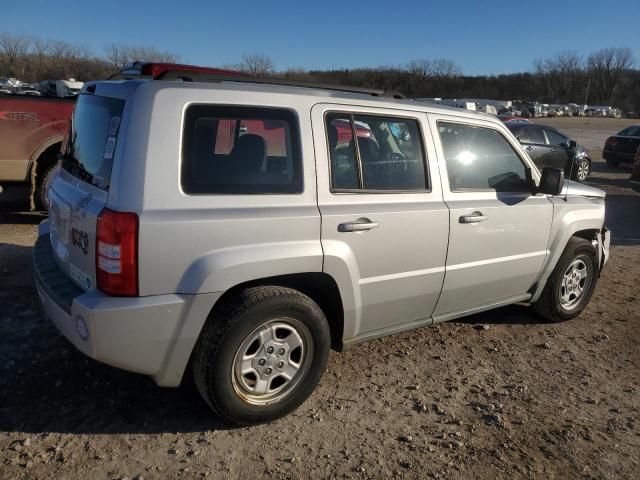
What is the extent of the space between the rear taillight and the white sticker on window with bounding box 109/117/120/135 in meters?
0.44

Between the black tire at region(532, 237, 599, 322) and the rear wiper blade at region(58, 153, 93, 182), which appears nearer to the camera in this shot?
the rear wiper blade at region(58, 153, 93, 182)

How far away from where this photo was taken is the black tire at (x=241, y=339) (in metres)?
2.76

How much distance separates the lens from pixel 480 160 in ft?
12.8

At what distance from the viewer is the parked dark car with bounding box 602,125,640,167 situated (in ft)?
53.3

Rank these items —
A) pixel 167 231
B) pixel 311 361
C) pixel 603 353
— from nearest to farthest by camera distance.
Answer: pixel 167 231 < pixel 311 361 < pixel 603 353

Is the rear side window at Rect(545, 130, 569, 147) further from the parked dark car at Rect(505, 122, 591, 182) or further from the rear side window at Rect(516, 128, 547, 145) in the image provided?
the rear side window at Rect(516, 128, 547, 145)

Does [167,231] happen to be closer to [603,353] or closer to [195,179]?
[195,179]

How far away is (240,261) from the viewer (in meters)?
2.71

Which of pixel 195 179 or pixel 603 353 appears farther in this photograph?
pixel 603 353

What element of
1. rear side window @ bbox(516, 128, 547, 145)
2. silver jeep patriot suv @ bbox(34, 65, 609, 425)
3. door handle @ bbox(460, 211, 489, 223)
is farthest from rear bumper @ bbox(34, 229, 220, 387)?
rear side window @ bbox(516, 128, 547, 145)

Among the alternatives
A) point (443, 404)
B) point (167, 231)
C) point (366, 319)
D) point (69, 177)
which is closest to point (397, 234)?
point (366, 319)

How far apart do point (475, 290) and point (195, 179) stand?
229cm

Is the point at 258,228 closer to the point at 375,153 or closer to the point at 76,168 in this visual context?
the point at 375,153

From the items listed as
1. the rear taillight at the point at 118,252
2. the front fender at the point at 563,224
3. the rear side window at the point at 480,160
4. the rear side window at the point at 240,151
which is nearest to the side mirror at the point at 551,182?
the rear side window at the point at 480,160
